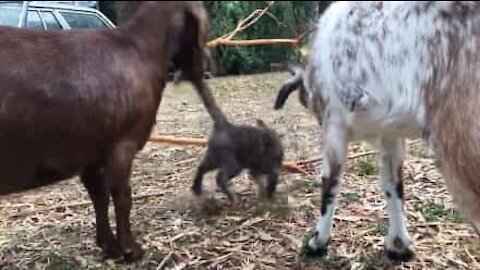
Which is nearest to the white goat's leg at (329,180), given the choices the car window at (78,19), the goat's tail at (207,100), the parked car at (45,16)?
the goat's tail at (207,100)

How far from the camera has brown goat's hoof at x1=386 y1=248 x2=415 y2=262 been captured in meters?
3.94

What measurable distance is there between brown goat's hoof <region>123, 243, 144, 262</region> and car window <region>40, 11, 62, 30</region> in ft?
5.90

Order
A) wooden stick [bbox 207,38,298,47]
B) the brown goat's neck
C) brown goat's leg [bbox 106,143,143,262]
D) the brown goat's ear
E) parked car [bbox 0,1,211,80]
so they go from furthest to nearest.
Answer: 1. parked car [bbox 0,1,211,80]
2. wooden stick [bbox 207,38,298,47]
3. brown goat's leg [bbox 106,143,143,262]
4. the brown goat's neck
5. the brown goat's ear

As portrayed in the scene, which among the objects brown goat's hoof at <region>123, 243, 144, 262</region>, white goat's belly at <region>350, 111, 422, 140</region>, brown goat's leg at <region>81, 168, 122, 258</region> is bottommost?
brown goat's hoof at <region>123, 243, 144, 262</region>

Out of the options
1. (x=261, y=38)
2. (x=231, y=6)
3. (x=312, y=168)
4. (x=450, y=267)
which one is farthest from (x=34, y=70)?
(x=312, y=168)

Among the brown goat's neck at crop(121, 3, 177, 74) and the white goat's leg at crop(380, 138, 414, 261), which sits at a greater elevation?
the brown goat's neck at crop(121, 3, 177, 74)

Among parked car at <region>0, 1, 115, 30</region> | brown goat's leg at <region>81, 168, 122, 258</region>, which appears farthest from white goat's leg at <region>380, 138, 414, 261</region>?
parked car at <region>0, 1, 115, 30</region>

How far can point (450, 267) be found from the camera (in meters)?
3.89

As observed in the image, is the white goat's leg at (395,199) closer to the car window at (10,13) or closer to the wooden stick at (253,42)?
the wooden stick at (253,42)

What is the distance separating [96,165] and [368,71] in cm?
121

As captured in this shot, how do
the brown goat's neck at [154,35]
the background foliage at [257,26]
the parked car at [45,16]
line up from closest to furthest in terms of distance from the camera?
the background foliage at [257,26], the brown goat's neck at [154,35], the parked car at [45,16]

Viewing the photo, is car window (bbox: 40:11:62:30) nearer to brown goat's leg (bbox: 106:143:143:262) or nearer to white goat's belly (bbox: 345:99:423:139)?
brown goat's leg (bbox: 106:143:143:262)

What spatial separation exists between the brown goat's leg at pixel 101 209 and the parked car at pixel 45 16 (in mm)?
1146

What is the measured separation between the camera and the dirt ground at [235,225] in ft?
12.9
